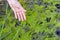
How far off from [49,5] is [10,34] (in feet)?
1.32

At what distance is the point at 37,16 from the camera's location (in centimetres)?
137

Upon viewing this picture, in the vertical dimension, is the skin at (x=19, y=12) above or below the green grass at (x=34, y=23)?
above

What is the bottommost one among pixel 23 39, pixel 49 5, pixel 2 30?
pixel 23 39

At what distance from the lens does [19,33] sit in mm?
1333

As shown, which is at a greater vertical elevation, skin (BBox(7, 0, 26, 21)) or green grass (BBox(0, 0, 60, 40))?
skin (BBox(7, 0, 26, 21))

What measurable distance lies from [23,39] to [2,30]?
195 mm

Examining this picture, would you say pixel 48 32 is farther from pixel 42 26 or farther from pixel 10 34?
pixel 10 34

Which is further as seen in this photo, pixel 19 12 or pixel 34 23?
pixel 34 23

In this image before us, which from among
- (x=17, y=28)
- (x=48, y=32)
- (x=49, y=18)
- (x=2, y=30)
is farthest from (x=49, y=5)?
(x=2, y=30)

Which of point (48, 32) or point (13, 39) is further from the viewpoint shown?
point (48, 32)

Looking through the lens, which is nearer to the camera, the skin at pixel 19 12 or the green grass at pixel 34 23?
the skin at pixel 19 12

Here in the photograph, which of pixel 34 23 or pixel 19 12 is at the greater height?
pixel 19 12

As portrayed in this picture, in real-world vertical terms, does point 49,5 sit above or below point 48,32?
above

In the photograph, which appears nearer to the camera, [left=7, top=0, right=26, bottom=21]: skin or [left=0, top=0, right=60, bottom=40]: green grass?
[left=7, top=0, right=26, bottom=21]: skin
